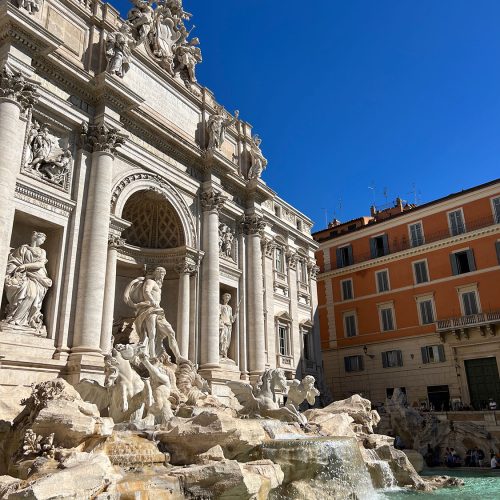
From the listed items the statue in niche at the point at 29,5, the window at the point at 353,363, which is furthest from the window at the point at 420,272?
the statue in niche at the point at 29,5

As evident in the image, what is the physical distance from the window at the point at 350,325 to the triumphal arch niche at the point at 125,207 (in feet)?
28.4

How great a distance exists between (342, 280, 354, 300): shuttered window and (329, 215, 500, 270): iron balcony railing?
116 cm

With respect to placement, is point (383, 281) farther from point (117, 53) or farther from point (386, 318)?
point (117, 53)

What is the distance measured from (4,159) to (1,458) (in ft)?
23.3

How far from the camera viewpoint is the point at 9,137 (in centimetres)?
1282

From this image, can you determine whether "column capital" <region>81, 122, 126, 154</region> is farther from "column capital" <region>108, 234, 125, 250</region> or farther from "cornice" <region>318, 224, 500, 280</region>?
"cornice" <region>318, 224, 500, 280</region>

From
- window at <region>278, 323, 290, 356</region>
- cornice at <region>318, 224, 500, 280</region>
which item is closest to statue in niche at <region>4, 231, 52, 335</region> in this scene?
window at <region>278, 323, 290, 356</region>

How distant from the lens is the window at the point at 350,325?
33.1 meters

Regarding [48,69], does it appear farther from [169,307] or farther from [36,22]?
[169,307]

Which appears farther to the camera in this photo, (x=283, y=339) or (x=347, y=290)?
(x=347, y=290)

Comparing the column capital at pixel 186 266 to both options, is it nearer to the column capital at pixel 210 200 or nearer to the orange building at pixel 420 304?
the column capital at pixel 210 200

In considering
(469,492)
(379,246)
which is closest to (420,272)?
(379,246)

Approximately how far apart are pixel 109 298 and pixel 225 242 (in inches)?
293

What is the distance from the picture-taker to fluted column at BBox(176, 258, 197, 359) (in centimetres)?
1811
